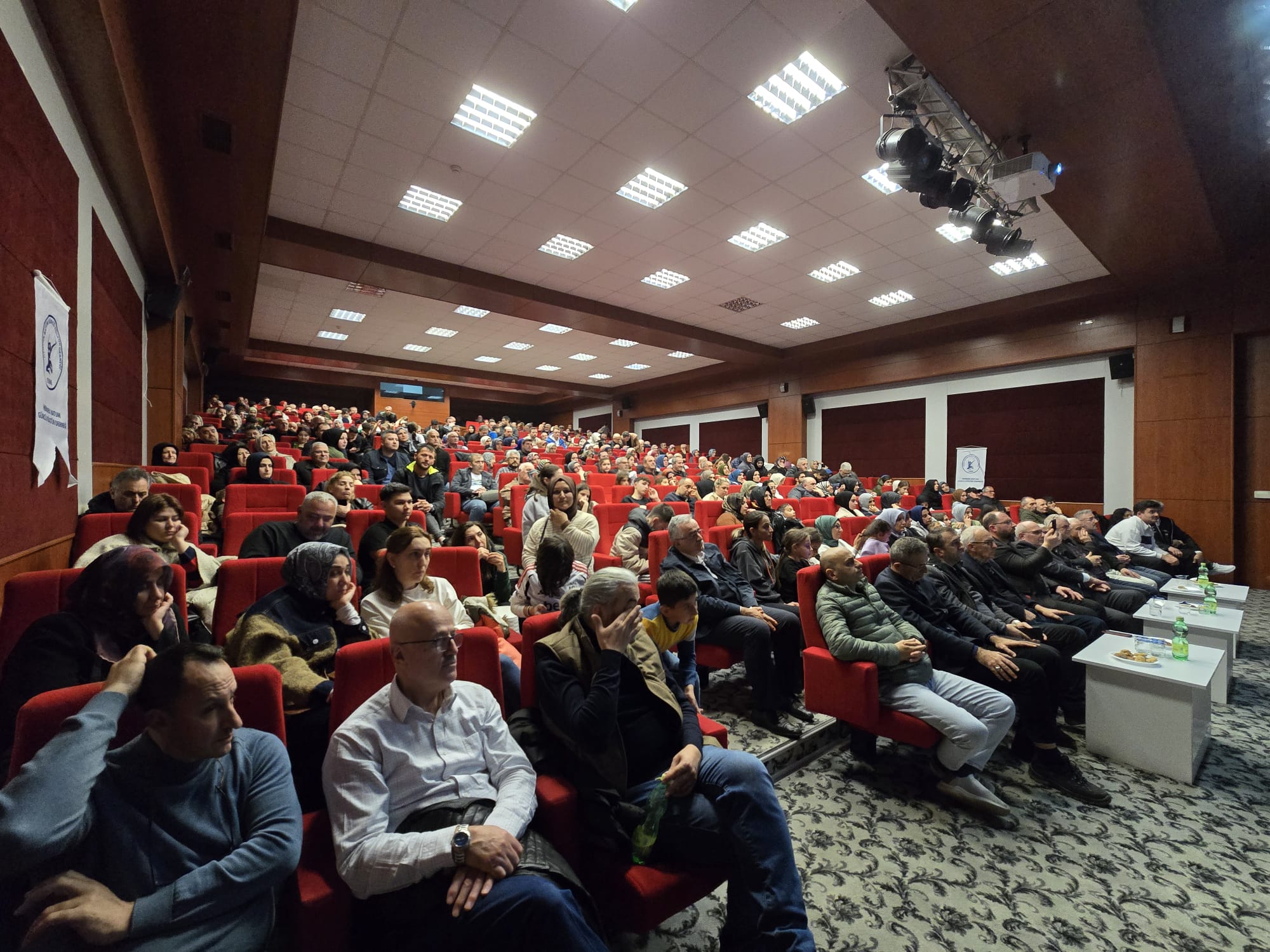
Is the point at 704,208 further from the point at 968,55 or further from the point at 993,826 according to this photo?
the point at 993,826

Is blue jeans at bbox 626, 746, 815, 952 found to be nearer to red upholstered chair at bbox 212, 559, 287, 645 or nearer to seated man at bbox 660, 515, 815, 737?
seated man at bbox 660, 515, 815, 737

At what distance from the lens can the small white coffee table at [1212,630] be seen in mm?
2977

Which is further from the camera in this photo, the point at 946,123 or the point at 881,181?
the point at 881,181

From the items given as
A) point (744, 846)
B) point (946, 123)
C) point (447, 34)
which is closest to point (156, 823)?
point (744, 846)

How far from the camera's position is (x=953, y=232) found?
5676mm

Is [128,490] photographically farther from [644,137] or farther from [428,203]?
[644,137]

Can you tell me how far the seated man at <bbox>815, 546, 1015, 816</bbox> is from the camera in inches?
79.0

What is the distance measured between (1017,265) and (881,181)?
3071 millimetres

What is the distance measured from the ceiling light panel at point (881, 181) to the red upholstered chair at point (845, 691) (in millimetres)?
3870

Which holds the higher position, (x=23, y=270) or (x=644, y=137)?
(x=644, y=137)

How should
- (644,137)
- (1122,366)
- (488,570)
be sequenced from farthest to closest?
(1122,366) < (644,137) < (488,570)

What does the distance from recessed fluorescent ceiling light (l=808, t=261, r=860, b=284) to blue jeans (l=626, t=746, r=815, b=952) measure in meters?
6.48

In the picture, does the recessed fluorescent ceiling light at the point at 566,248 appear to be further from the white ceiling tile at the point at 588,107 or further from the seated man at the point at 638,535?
the seated man at the point at 638,535

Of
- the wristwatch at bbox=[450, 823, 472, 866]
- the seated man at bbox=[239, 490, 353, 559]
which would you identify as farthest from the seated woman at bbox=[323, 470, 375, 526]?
the wristwatch at bbox=[450, 823, 472, 866]
